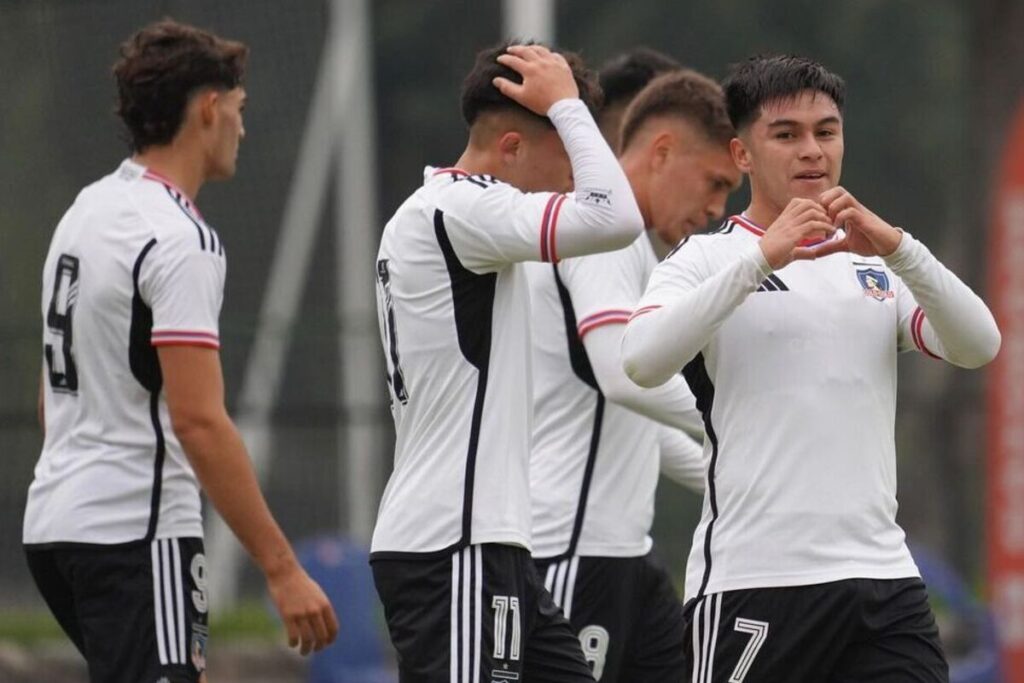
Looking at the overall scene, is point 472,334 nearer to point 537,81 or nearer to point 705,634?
point 537,81

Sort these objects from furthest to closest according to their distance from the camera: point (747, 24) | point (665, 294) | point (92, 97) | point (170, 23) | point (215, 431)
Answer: point (747, 24)
point (92, 97)
point (170, 23)
point (215, 431)
point (665, 294)

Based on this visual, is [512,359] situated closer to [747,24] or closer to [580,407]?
[580,407]

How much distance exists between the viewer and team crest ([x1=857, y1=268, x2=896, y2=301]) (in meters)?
4.79

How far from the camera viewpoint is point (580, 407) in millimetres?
5879

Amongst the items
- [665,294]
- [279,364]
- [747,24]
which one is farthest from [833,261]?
[747,24]

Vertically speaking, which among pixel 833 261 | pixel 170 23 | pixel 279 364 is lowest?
pixel 279 364

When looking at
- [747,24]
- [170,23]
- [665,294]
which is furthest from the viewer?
[747,24]

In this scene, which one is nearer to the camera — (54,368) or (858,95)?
(54,368)

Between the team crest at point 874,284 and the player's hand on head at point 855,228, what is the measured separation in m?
0.23

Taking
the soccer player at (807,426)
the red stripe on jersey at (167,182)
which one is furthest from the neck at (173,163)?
the soccer player at (807,426)

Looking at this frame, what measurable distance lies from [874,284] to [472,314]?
3.13 feet

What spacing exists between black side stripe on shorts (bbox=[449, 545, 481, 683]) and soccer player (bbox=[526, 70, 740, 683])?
3.03 ft

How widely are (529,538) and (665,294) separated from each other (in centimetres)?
70

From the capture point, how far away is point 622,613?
5855 millimetres
